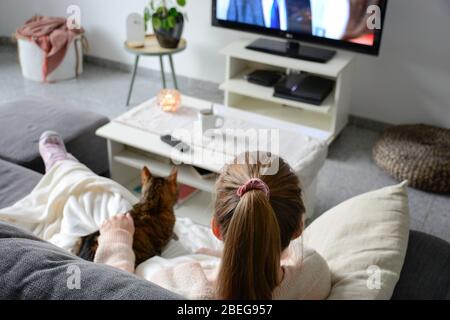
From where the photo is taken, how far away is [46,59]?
3949mm

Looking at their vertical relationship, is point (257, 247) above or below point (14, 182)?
above

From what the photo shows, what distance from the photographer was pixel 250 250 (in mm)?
1118

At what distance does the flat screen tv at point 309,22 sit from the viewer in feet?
10.1

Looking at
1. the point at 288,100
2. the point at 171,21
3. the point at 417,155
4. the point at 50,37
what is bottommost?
the point at 417,155

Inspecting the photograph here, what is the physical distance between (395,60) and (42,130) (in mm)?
2012

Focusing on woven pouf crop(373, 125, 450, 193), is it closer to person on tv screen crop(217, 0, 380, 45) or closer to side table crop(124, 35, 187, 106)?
person on tv screen crop(217, 0, 380, 45)

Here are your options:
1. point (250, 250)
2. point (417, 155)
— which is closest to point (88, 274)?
point (250, 250)

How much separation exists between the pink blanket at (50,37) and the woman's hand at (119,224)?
2.48 meters

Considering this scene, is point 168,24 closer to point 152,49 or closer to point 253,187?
point 152,49

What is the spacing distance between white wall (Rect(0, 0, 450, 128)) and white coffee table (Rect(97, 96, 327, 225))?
994mm

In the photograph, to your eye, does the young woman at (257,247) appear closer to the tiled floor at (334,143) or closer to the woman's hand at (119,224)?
the woman's hand at (119,224)

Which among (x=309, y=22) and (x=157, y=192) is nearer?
(x=157, y=192)

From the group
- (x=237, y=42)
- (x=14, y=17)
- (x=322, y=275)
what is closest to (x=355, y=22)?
(x=237, y=42)

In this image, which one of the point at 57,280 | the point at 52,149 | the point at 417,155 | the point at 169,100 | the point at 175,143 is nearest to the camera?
the point at 57,280
